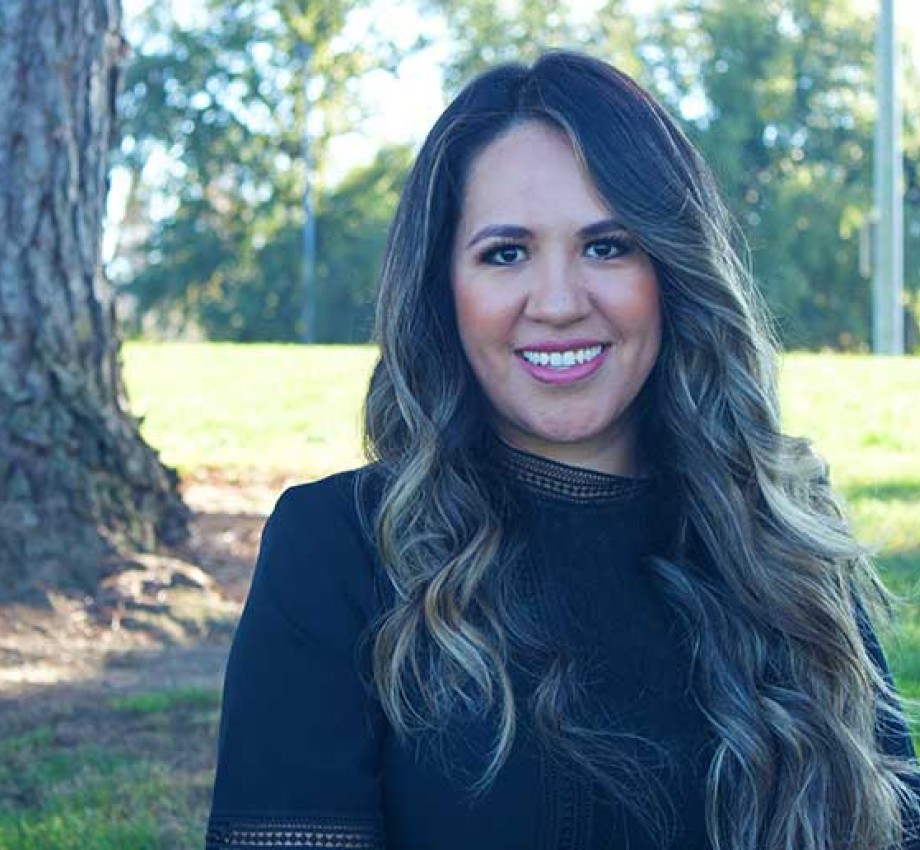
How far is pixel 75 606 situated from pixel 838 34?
40.7 metres

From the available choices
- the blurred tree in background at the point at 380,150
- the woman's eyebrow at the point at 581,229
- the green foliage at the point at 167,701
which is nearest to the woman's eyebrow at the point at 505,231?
the woman's eyebrow at the point at 581,229

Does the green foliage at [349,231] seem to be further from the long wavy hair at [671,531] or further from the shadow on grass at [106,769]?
the long wavy hair at [671,531]

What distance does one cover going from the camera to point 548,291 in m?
2.56

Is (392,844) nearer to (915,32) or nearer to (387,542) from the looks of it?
(387,542)

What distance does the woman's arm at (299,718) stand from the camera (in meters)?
2.31

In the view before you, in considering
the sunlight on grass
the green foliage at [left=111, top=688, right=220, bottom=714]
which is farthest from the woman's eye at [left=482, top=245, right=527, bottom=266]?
the green foliage at [left=111, top=688, right=220, bottom=714]

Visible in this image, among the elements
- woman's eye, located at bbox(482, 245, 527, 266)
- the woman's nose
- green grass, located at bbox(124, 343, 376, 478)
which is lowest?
green grass, located at bbox(124, 343, 376, 478)

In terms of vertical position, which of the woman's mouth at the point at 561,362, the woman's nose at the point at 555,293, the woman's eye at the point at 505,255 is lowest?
the woman's mouth at the point at 561,362

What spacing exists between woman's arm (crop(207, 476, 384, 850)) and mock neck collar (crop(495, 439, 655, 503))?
362mm

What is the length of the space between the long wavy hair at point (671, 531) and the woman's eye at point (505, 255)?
0.08 metres

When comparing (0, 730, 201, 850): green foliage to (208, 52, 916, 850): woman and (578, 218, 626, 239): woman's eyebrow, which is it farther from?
(578, 218, 626, 239): woman's eyebrow

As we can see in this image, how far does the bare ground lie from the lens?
480 centimetres

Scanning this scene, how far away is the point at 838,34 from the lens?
1711 inches

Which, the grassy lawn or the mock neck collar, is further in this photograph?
the grassy lawn
